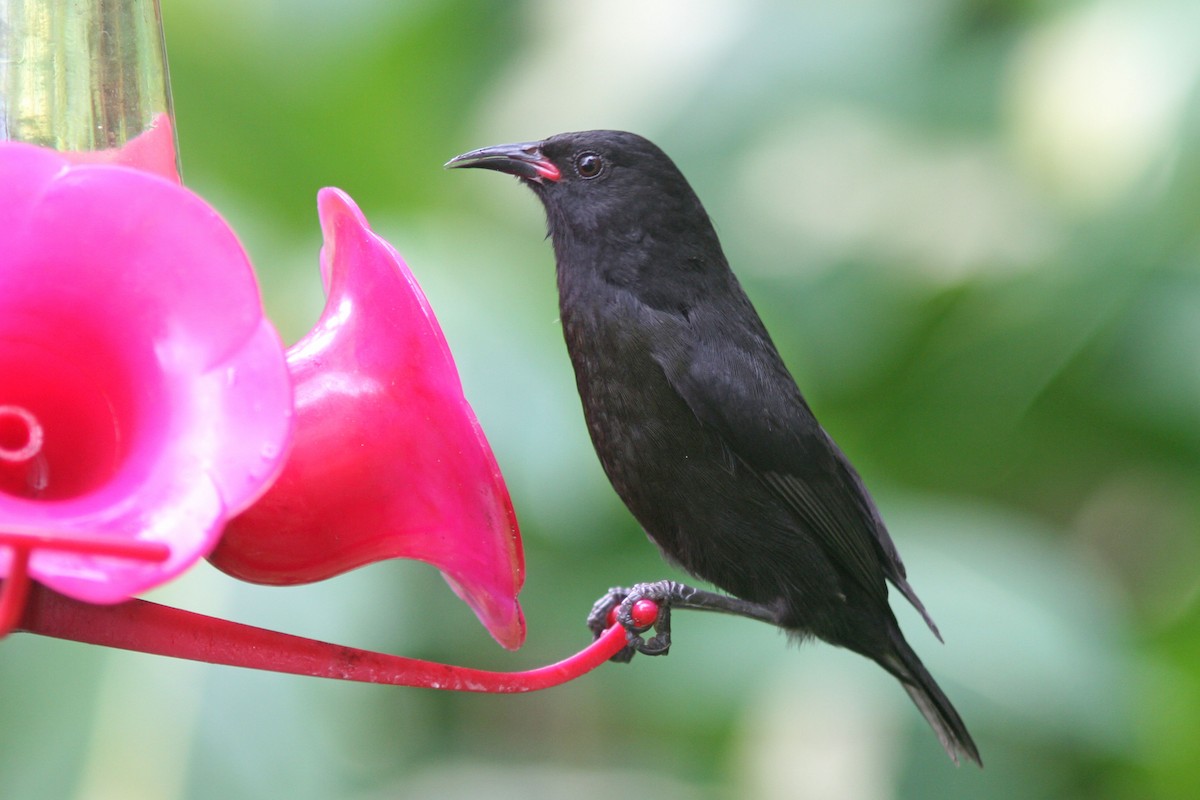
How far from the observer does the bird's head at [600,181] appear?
2836mm

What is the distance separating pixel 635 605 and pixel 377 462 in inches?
19.0

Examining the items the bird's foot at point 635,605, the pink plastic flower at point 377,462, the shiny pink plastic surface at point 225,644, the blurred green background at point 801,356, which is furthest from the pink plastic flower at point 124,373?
the blurred green background at point 801,356

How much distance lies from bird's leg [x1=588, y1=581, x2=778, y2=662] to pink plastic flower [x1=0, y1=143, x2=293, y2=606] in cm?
100

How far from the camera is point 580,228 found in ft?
9.32

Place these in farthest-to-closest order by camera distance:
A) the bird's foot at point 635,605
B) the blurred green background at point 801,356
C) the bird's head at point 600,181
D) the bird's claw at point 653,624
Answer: the blurred green background at point 801,356
the bird's head at point 600,181
the bird's claw at point 653,624
the bird's foot at point 635,605

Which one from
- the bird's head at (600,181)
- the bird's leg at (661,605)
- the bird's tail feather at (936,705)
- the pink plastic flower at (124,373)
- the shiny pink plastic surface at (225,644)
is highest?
the pink plastic flower at (124,373)

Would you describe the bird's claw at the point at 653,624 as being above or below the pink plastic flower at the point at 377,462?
below

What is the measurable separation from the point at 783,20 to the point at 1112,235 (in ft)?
4.18

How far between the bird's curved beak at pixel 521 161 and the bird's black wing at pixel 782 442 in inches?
17.5

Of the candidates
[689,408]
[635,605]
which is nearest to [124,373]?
[635,605]

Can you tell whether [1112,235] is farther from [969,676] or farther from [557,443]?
[557,443]

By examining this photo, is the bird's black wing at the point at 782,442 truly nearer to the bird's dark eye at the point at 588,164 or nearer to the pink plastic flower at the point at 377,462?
the bird's dark eye at the point at 588,164

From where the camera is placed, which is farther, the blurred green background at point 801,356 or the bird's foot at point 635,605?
the blurred green background at point 801,356

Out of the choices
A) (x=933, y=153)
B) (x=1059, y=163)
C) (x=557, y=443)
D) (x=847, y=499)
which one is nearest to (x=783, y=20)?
(x=933, y=153)
